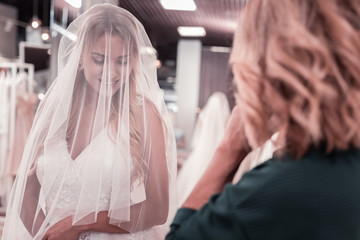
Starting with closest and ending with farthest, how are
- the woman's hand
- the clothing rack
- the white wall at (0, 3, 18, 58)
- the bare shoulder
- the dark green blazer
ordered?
the dark green blazer, the woman's hand, the bare shoulder, the clothing rack, the white wall at (0, 3, 18, 58)

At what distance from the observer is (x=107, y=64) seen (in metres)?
1.13

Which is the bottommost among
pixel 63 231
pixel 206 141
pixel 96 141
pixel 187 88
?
pixel 206 141

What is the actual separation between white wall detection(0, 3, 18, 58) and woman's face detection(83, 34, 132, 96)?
5.20 meters

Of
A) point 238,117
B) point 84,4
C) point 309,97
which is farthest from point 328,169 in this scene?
point 84,4

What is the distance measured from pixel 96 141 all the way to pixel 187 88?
647 centimetres

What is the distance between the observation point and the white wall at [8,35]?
5684mm

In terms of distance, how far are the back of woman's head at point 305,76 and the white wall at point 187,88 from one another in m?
6.77

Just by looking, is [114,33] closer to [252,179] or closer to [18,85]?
[252,179]

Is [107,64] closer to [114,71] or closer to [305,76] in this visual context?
[114,71]

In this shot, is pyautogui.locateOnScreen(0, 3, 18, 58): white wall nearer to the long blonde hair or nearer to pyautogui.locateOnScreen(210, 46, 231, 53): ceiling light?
pyautogui.locateOnScreen(210, 46, 231, 53): ceiling light

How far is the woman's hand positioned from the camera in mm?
1094

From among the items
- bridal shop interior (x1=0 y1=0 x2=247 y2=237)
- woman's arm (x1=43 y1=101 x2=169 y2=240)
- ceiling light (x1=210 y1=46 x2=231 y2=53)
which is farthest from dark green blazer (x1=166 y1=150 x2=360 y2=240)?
ceiling light (x1=210 y1=46 x2=231 y2=53)

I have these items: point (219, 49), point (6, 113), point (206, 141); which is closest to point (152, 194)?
point (6, 113)

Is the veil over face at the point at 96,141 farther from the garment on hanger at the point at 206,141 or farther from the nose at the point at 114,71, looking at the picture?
the garment on hanger at the point at 206,141
